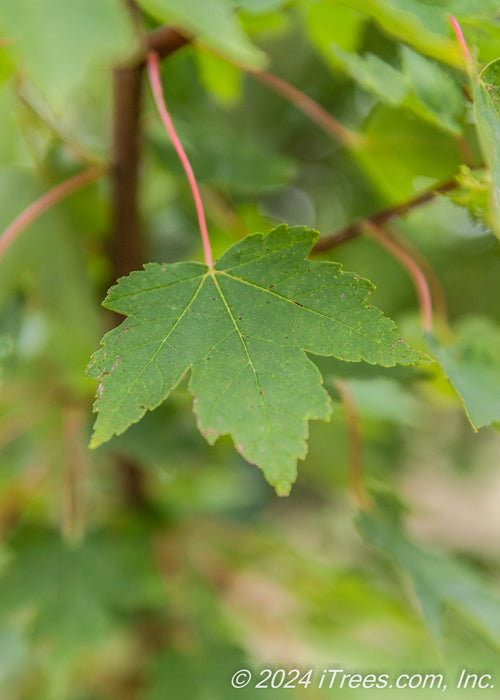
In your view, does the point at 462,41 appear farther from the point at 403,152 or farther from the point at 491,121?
the point at 403,152

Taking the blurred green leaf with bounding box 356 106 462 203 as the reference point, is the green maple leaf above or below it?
above

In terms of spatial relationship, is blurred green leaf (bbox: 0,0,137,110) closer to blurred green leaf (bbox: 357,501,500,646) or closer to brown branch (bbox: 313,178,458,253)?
brown branch (bbox: 313,178,458,253)

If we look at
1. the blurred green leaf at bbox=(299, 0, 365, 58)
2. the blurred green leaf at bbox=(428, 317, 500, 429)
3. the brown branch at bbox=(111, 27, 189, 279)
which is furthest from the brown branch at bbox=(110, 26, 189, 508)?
the blurred green leaf at bbox=(428, 317, 500, 429)

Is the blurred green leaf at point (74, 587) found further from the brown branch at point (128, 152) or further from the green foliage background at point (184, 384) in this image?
the brown branch at point (128, 152)

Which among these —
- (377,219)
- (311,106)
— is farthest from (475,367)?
(311,106)

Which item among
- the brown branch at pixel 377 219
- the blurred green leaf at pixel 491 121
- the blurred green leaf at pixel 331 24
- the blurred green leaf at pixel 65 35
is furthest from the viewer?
the blurred green leaf at pixel 331 24

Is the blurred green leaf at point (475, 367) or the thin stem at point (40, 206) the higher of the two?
the thin stem at point (40, 206)

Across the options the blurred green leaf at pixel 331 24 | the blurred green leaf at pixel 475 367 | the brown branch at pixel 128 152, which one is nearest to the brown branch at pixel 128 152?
the brown branch at pixel 128 152
